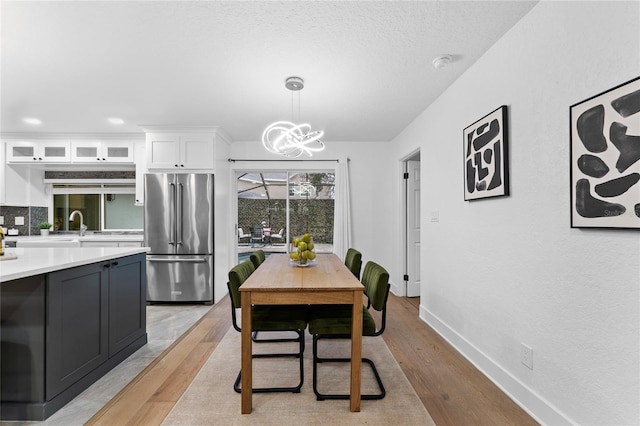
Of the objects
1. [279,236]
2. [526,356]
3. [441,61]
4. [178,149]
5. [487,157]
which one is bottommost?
[526,356]

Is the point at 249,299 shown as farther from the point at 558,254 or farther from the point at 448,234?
the point at 448,234

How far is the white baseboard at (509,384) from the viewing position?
5.65 feet

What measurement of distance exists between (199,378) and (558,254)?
2497 millimetres

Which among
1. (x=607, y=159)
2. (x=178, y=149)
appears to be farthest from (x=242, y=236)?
(x=607, y=159)

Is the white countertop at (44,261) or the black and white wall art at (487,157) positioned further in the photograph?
the black and white wall art at (487,157)

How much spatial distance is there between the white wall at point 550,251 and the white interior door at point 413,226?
1795 mm

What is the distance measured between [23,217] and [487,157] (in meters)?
6.43

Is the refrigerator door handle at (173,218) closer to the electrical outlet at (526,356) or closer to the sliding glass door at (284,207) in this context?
the sliding glass door at (284,207)

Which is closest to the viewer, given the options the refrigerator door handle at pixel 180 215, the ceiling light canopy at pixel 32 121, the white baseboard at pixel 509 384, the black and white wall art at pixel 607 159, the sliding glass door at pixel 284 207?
the black and white wall art at pixel 607 159

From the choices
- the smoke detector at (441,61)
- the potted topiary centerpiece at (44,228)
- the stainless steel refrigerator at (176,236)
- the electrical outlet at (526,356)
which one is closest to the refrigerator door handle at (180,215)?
the stainless steel refrigerator at (176,236)

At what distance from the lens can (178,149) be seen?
171 inches

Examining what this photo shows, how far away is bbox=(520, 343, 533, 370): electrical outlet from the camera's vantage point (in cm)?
189

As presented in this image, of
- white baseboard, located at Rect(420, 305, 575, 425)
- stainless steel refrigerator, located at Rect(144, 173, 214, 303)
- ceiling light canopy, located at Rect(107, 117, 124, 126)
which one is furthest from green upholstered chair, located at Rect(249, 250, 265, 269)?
ceiling light canopy, located at Rect(107, 117, 124, 126)

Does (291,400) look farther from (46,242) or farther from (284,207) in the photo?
(46,242)
